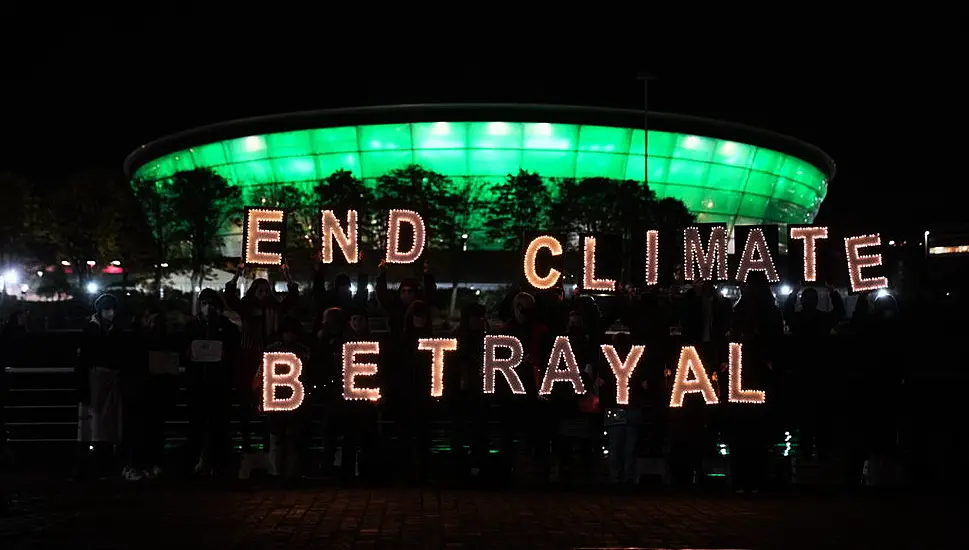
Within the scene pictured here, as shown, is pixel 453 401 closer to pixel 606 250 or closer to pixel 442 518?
pixel 606 250

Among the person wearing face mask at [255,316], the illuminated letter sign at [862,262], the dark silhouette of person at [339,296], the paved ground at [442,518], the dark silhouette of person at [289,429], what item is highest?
the illuminated letter sign at [862,262]

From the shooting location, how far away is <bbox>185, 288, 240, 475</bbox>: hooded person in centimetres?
1349

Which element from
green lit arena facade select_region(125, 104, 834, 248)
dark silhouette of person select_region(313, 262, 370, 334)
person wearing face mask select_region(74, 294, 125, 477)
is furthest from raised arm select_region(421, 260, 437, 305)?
green lit arena facade select_region(125, 104, 834, 248)

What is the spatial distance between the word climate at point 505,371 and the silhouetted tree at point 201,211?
177 ft

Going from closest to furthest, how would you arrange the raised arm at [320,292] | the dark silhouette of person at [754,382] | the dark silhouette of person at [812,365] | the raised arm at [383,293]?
the dark silhouette of person at [754,382] → the dark silhouette of person at [812,365] → the raised arm at [383,293] → the raised arm at [320,292]

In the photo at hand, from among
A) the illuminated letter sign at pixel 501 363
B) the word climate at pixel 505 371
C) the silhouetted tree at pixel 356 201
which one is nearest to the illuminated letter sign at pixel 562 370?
the word climate at pixel 505 371

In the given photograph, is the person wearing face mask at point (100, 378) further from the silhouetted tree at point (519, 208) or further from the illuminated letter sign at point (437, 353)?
the silhouetted tree at point (519, 208)

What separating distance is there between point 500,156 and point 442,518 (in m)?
69.4

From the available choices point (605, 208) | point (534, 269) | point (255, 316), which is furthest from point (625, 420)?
point (605, 208)

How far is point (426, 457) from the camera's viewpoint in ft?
43.1

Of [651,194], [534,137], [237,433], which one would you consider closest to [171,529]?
[237,433]

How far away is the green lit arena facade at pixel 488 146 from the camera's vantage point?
78062 millimetres

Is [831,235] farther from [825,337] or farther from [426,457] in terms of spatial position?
[426,457]

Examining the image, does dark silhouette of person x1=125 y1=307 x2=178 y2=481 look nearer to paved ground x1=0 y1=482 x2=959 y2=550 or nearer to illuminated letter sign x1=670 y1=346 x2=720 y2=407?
paved ground x1=0 y1=482 x2=959 y2=550
